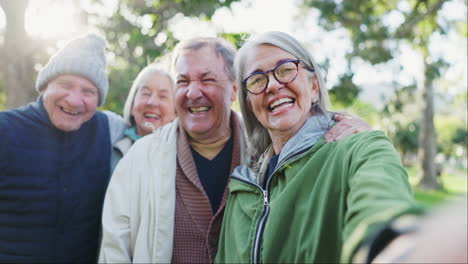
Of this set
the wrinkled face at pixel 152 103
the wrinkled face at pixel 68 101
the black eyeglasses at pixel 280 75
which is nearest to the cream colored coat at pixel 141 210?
the wrinkled face at pixel 68 101

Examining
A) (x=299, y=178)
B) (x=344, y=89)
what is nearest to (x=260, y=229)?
(x=299, y=178)

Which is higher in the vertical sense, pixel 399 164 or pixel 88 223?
pixel 399 164

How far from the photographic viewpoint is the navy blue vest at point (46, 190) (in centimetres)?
260

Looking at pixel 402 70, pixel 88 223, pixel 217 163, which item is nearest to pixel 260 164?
pixel 217 163

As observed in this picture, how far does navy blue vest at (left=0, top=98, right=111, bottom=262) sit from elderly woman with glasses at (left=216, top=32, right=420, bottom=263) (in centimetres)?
135

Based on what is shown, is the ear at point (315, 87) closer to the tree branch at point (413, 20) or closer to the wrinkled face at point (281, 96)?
the wrinkled face at point (281, 96)

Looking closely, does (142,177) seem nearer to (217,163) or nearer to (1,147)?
(217,163)

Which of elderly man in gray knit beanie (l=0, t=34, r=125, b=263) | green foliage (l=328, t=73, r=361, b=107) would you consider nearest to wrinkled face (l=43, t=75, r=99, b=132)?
elderly man in gray knit beanie (l=0, t=34, r=125, b=263)

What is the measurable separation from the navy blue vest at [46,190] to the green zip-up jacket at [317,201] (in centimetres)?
137

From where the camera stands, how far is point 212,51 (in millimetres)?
2734

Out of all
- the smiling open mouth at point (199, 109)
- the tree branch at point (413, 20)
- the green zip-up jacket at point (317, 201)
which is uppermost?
the tree branch at point (413, 20)

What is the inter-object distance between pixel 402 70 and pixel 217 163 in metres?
11.2

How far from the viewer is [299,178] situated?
161 centimetres

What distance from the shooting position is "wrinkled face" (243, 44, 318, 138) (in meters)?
1.94
